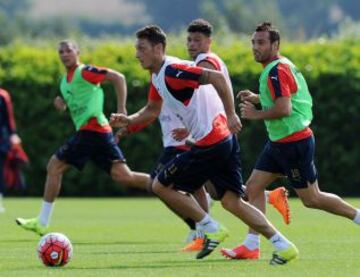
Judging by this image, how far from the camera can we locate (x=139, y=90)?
2894 cm

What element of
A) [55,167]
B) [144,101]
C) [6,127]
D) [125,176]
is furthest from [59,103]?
[144,101]

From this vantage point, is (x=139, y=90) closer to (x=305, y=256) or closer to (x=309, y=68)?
(x=309, y=68)

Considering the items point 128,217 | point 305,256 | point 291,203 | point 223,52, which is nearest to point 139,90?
point 223,52

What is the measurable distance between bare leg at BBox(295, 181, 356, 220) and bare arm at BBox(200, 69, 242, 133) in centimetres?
154

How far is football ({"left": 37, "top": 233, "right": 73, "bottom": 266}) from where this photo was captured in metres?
12.5

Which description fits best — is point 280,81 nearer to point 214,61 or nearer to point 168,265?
point 214,61

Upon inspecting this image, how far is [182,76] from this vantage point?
12211 millimetres

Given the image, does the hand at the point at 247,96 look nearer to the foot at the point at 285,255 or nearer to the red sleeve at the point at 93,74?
the foot at the point at 285,255

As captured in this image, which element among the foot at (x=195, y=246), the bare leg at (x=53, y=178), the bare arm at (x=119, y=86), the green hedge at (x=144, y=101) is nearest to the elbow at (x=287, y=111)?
the foot at (x=195, y=246)

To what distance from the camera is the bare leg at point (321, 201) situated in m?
13.2

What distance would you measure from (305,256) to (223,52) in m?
16.7

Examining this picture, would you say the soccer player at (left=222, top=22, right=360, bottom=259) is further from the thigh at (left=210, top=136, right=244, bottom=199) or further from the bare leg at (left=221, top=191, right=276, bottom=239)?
the bare leg at (left=221, top=191, right=276, bottom=239)

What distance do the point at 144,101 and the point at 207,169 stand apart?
53.1 feet

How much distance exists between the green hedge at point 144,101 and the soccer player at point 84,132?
11134mm
